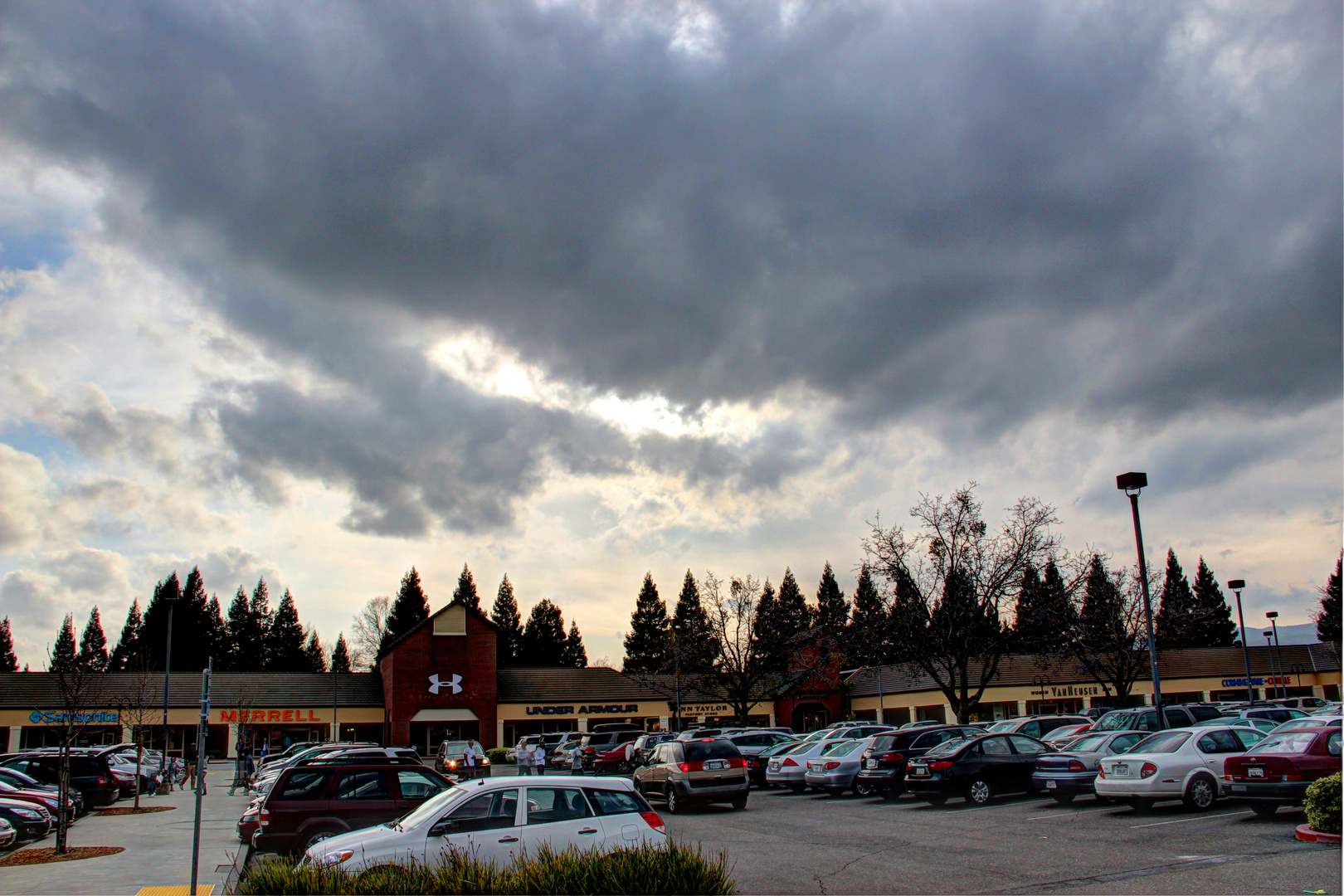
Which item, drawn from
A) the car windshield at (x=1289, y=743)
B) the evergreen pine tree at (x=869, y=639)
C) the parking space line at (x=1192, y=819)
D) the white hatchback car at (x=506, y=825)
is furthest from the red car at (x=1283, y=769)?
the evergreen pine tree at (x=869, y=639)

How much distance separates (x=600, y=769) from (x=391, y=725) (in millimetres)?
32108

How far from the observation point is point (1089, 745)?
19750 millimetres

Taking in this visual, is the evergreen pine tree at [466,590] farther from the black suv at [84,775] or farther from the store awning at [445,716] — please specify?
the black suv at [84,775]

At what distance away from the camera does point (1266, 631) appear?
210 ft

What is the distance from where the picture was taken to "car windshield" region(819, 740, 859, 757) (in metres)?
25.0

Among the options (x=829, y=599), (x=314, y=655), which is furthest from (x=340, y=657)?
(x=829, y=599)

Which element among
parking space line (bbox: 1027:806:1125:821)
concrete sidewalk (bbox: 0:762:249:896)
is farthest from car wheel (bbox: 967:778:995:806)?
concrete sidewalk (bbox: 0:762:249:896)

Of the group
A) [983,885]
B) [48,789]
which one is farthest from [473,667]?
[983,885]

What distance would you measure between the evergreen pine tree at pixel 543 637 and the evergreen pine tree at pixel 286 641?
2689cm

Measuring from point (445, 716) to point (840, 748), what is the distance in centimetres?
4345

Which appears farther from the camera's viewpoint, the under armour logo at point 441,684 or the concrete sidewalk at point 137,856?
the under armour logo at point 441,684

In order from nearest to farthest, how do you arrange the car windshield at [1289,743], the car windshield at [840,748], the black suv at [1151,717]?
the car windshield at [1289,743] → the car windshield at [840,748] → the black suv at [1151,717]

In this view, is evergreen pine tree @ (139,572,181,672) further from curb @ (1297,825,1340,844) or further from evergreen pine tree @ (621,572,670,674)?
curb @ (1297,825,1340,844)

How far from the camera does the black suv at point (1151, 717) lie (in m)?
25.2
